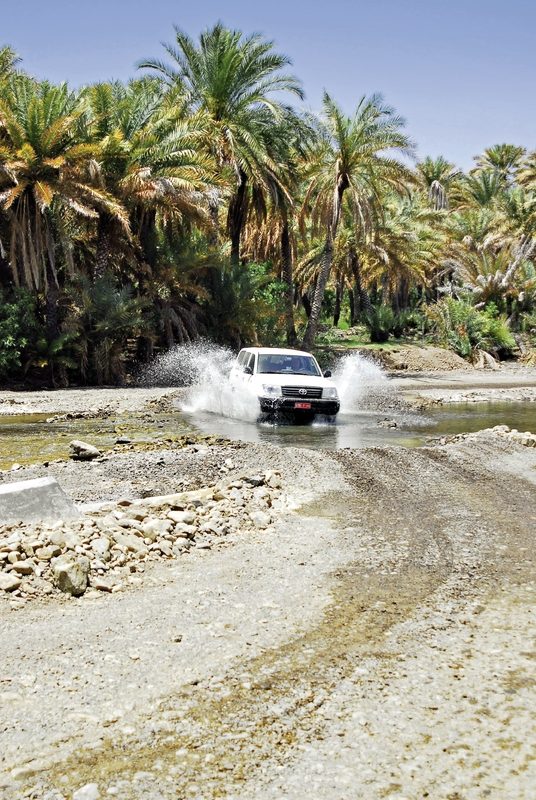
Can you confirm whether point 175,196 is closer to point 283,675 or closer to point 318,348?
point 318,348

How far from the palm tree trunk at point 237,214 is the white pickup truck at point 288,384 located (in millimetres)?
15418

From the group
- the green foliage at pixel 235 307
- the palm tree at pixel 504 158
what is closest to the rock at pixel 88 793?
the green foliage at pixel 235 307

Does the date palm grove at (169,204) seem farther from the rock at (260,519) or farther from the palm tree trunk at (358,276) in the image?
the rock at (260,519)

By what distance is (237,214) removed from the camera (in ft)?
110

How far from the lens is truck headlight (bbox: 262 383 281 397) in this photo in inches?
639

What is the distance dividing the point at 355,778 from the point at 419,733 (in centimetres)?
51

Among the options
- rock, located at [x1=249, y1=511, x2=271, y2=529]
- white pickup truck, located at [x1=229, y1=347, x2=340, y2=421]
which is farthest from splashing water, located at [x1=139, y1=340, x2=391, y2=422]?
rock, located at [x1=249, y1=511, x2=271, y2=529]

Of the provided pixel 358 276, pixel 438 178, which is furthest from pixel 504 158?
pixel 358 276

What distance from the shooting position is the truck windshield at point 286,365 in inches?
668

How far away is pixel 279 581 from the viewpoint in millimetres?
6027

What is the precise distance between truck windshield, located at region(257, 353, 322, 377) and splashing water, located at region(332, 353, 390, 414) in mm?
3208

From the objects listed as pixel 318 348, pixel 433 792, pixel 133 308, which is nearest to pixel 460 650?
pixel 433 792

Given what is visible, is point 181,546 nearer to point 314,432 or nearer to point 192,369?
point 314,432

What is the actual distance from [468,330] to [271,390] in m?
27.1
